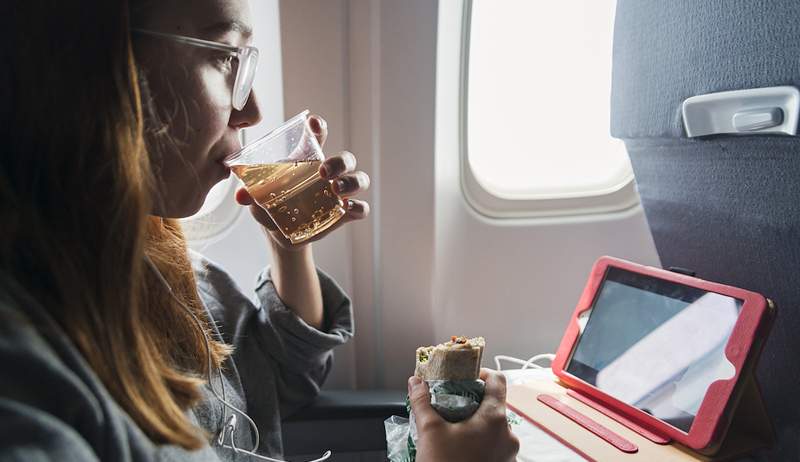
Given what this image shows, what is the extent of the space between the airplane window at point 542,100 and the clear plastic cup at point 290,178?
1.95ft

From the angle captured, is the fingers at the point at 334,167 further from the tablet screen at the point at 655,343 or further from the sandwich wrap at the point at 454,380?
the tablet screen at the point at 655,343

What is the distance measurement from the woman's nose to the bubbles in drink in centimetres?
6

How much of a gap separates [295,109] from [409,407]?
701 millimetres

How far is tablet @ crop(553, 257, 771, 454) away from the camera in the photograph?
0.84 m

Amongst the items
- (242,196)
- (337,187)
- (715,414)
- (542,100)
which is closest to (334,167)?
(337,187)

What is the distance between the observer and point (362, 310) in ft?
4.68

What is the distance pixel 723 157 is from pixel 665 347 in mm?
311

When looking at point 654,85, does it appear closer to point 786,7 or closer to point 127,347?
point 786,7

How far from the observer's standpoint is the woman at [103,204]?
0.46 m

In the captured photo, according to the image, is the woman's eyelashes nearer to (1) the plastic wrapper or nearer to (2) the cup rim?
(2) the cup rim

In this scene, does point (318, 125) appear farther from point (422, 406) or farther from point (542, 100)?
point (542, 100)

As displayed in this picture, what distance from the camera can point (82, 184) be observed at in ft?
1.78

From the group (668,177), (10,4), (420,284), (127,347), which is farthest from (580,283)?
(10,4)

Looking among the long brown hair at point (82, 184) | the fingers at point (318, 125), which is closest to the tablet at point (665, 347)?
the fingers at point (318, 125)
